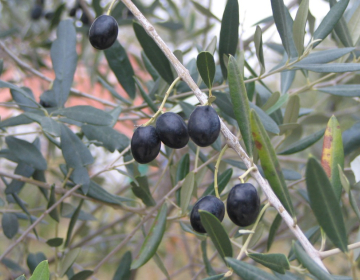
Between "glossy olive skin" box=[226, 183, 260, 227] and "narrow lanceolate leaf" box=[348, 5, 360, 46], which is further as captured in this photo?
"narrow lanceolate leaf" box=[348, 5, 360, 46]

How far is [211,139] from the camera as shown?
0.57m

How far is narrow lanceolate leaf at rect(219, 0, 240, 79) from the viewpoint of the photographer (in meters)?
0.82

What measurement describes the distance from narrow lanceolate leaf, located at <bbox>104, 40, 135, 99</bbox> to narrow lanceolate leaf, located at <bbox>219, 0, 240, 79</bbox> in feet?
0.98

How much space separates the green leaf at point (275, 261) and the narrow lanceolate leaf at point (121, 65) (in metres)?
0.68

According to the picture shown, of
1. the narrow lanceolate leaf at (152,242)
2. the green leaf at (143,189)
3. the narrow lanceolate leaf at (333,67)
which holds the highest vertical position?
the narrow lanceolate leaf at (333,67)

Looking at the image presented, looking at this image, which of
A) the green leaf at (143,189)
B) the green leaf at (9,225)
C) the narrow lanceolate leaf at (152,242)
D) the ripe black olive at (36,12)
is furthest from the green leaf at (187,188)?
the ripe black olive at (36,12)

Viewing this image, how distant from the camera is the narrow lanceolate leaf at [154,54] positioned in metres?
Answer: 0.89

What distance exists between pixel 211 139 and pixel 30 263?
691mm

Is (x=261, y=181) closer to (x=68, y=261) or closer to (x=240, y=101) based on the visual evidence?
(x=240, y=101)

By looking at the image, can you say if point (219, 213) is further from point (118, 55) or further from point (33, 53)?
point (33, 53)

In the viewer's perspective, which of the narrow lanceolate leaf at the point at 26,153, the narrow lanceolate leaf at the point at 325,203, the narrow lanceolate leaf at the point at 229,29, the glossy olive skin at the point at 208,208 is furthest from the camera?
the narrow lanceolate leaf at the point at 26,153

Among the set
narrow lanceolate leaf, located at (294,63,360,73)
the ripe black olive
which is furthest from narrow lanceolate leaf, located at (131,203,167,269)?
the ripe black olive

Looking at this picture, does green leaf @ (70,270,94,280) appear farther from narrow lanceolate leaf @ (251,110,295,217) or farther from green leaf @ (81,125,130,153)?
narrow lanceolate leaf @ (251,110,295,217)

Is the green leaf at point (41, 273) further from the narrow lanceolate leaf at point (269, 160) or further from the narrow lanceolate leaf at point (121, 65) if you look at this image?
the narrow lanceolate leaf at point (121, 65)
